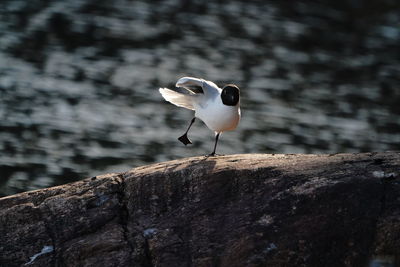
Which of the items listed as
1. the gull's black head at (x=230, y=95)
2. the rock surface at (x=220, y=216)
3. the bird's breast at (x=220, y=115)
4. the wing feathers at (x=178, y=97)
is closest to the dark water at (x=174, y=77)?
the wing feathers at (x=178, y=97)

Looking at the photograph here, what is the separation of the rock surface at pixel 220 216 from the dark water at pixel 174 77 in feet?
13.4

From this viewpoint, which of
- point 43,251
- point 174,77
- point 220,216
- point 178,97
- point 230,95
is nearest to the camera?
point 220,216

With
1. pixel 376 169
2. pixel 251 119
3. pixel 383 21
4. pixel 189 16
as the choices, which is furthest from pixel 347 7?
pixel 376 169

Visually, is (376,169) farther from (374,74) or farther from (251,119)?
(374,74)

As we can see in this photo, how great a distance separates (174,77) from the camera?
13555mm

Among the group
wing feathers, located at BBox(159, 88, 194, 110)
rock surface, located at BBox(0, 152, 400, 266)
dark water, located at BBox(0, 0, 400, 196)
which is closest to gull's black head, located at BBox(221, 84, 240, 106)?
wing feathers, located at BBox(159, 88, 194, 110)

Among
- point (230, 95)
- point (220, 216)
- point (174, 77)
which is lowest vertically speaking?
point (174, 77)

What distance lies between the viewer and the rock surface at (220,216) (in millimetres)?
5715

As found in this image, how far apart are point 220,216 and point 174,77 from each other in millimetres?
7719

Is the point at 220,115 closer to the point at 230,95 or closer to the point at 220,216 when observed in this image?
the point at 230,95

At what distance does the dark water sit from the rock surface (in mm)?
4089

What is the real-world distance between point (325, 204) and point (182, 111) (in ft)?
22.6

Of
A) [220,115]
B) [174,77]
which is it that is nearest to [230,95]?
[220,115]

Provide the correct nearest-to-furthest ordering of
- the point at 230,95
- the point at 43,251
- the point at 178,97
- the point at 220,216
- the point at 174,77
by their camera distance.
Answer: the point at 220,216 → the point at 43,251 → the point at 230,95 → the point at 178,97 → the point at 174,77
